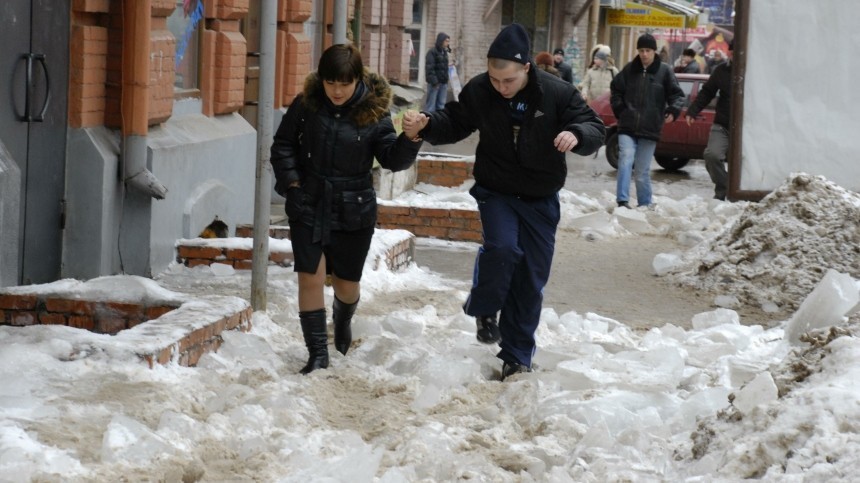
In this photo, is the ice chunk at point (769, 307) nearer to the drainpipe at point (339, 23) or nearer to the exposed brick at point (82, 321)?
the drainpipe at point (339, 23)

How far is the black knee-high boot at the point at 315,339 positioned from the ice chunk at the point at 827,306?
107 inches

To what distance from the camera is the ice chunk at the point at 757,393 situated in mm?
4949

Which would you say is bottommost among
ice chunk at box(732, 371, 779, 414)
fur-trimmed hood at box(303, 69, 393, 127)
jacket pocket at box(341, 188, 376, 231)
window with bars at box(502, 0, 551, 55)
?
ice chunk at box(732, 371, 779, 414)

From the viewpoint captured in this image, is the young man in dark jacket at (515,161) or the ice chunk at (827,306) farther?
the ice chunk at (827,306)

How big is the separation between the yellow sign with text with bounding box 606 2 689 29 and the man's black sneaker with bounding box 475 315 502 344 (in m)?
36.1

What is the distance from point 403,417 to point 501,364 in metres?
1.18

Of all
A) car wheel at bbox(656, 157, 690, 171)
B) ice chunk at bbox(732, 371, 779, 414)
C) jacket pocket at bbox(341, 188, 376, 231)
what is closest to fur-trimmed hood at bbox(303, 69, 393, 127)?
jacket pocket at bbox(341, 188, 376, 231)

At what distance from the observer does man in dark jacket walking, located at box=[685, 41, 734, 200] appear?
1387cm

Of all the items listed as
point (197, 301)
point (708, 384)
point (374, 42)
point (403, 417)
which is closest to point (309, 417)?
point (403, 417)

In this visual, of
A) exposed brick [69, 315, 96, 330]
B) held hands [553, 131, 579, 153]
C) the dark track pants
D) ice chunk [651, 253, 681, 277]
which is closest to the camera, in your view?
held hands [553, 131, 579, 153]

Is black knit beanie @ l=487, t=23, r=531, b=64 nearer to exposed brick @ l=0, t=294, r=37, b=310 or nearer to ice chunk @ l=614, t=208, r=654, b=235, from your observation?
exposed brick @ l=0, t=294, r=37, b=310

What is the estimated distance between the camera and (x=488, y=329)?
6918 mm

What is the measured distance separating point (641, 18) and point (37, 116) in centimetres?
3675

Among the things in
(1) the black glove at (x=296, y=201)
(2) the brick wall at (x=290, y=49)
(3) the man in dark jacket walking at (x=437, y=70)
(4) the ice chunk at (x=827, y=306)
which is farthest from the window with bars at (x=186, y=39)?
(3) the man in dark jacket walking at (x=437, y=70)
